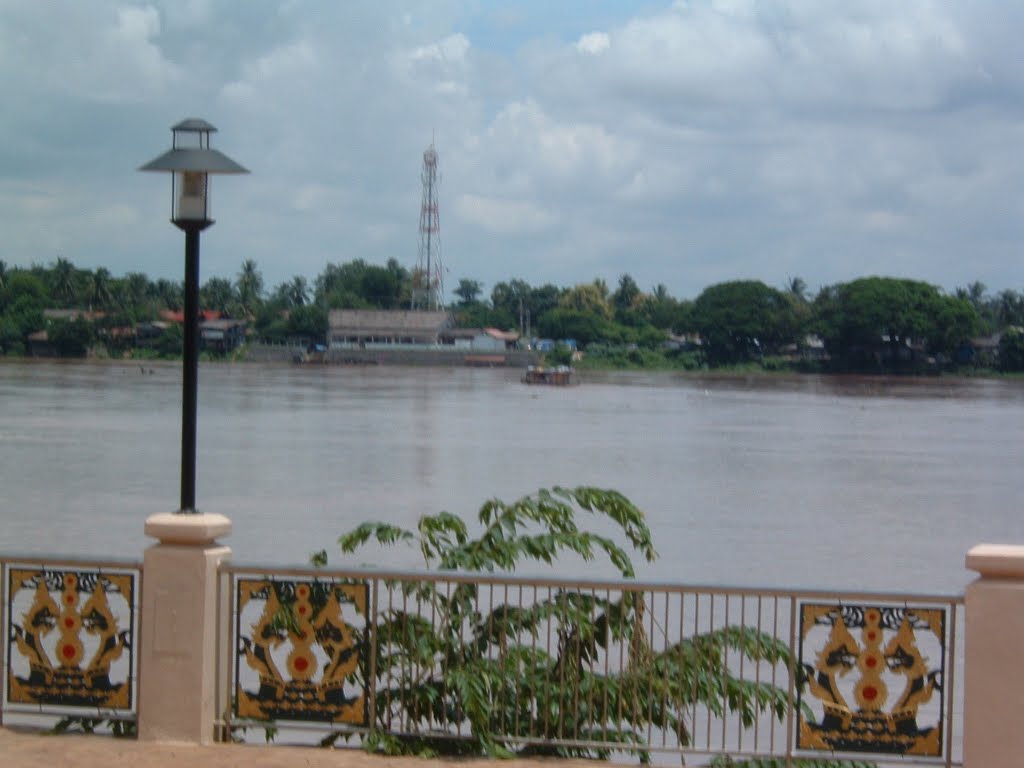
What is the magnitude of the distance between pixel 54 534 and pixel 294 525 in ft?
14.3

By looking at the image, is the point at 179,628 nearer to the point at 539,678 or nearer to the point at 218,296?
the point at 539,678

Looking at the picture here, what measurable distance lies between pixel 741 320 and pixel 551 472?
118 m

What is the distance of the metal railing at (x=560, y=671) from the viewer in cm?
713

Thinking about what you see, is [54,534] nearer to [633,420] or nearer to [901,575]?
[901,575]

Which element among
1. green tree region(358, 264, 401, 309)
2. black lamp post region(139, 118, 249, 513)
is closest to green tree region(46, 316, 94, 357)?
green tree region(358, 264, 401, 309)

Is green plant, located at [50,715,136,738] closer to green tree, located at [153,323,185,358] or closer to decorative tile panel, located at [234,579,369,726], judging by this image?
decorative tile panel, located at [234,579,369,726]

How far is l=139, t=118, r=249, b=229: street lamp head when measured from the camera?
834cm

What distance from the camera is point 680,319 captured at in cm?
17100

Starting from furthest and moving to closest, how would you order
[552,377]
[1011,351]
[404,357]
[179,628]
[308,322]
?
[308,322], [404,357], [1011,351], [552,377], [179,628]

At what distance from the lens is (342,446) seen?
47.5 metres

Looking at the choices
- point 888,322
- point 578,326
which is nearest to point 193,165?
point 888,322

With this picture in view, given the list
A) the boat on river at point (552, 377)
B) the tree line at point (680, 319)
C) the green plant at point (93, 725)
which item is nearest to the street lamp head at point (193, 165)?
the green plant at point (93, 725)

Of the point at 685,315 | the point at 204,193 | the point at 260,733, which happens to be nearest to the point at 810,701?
the point at 260,733

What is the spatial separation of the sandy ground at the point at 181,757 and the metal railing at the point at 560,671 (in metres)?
0.14
